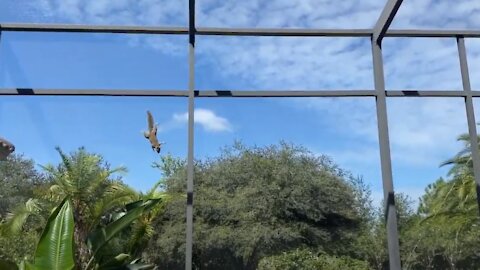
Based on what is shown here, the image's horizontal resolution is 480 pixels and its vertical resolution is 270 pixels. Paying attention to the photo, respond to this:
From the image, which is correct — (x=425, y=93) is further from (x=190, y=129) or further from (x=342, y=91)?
(x=190, y=129)

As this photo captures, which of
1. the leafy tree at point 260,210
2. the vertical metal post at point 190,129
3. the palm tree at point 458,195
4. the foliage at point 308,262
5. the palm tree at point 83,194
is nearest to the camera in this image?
the vertical metal post at point 190,129

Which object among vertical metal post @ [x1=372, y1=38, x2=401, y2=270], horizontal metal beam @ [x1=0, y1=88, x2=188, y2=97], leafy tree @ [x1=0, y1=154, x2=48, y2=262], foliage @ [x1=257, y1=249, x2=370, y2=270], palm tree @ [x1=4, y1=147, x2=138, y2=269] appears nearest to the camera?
vertical metal post @ [x1=372, y1=38, x2=401, y2=270]

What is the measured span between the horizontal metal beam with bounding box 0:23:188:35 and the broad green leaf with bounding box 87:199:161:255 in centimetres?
158

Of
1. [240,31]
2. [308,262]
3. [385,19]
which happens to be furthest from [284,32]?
→ [308,262]

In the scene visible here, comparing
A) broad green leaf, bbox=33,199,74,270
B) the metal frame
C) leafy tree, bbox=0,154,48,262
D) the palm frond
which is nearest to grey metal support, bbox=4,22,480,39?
the metal frame

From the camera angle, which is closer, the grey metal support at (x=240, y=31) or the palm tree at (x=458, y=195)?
the grey metal support at (x=240, y=31)

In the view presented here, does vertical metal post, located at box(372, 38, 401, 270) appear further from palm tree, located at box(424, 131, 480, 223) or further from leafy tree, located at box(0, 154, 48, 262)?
palm tree, located at box(424, 131, 480, 223)

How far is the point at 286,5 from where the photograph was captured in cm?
465

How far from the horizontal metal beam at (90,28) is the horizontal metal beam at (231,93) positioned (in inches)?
22.1

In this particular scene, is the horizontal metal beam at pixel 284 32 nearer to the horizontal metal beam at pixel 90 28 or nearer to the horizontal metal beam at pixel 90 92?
the horizontal metal beam at pixel 90 28

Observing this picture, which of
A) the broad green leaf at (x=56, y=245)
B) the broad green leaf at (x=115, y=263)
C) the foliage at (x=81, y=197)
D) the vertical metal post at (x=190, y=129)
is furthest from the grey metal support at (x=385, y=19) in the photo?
the foliage at (x=81, y=197)

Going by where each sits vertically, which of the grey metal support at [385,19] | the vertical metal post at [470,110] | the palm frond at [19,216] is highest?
the grey metal support at [385,19]

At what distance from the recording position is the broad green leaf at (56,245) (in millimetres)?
3598

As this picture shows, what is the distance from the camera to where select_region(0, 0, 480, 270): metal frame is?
4438mm
